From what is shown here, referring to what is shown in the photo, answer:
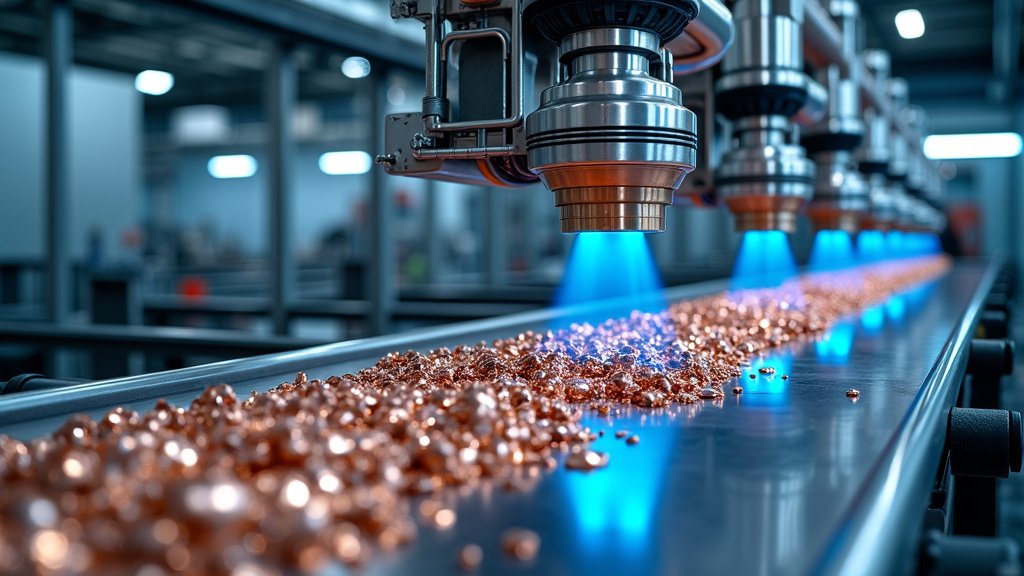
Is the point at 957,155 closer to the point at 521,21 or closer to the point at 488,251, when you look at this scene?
the point at 488,251

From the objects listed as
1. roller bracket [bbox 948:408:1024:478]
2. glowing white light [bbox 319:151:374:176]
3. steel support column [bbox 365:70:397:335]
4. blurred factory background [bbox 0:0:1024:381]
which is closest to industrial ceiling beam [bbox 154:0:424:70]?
blurred factory background [bbox 0:0:1024:381]

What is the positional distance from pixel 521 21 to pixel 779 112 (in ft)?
2.75

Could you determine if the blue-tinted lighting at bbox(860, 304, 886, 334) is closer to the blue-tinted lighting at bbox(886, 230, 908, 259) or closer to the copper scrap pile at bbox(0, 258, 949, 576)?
the copper scrap pile at bbox(0, 258, 949, 576)

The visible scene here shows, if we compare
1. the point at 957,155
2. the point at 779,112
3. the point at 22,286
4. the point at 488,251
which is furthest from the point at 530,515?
the point at 957,155

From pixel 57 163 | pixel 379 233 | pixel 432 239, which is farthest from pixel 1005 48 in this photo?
pixel 57 163

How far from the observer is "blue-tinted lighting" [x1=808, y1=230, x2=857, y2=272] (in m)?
4.63

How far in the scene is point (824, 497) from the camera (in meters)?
0.56

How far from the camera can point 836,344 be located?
1.42m

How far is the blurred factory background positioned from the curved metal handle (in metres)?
0.76

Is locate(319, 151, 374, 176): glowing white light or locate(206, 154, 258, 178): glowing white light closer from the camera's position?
locate(319, 151, 374, 176): glowing white light

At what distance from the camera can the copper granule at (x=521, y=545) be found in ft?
1.52

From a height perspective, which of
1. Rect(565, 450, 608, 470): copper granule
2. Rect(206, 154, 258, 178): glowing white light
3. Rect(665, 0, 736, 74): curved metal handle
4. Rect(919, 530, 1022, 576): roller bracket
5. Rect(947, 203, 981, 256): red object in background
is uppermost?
Rect(206, 154, 258, 178): glowing white light

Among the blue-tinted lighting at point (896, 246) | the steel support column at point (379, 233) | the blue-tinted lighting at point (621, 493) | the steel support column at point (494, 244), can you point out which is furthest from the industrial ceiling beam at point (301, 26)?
the blue-tinted lighting at point (896, 246)

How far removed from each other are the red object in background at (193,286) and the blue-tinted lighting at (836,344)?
6071 millimetres
